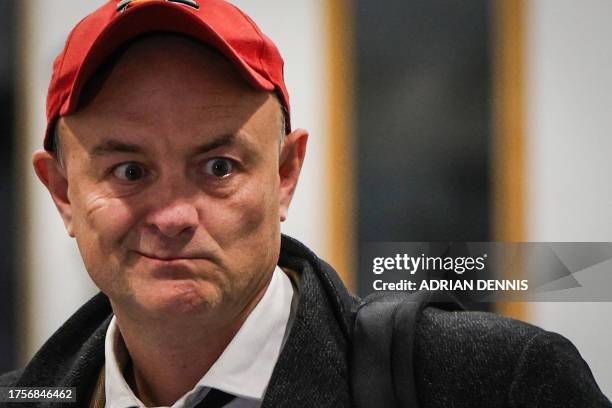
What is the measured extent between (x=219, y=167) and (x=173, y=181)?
2.7 inches

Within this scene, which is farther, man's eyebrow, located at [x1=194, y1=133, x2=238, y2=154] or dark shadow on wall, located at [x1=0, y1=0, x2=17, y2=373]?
dark shadow on wall, located at [x1=0, y1=0, x2=17, y2=373]

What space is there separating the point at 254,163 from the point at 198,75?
0.15m

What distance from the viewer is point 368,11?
155cm

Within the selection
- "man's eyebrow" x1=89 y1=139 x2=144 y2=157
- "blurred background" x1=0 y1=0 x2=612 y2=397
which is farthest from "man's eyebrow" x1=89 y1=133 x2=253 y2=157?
"blurred background" x1=0 y1=0 x2=612 y2=397

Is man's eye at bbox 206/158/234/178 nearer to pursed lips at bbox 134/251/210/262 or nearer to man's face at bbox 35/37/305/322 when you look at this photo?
man's face at bbox 35/37/305/322

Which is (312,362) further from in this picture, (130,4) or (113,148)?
(130,4)

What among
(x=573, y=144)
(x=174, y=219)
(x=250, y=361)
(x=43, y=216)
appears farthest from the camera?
(x=43, y=216)

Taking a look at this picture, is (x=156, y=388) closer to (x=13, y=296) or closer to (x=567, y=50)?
(x=13, y=296)

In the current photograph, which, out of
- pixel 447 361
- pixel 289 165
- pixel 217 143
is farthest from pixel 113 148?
pixel 447 361

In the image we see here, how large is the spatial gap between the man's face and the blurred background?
0.48 metres

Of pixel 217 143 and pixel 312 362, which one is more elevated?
pixel 217 143

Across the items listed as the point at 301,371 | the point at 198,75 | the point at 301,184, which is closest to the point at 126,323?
the point at 301,371

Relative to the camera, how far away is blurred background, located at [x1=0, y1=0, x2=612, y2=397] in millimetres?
1455

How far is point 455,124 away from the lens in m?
1.50
